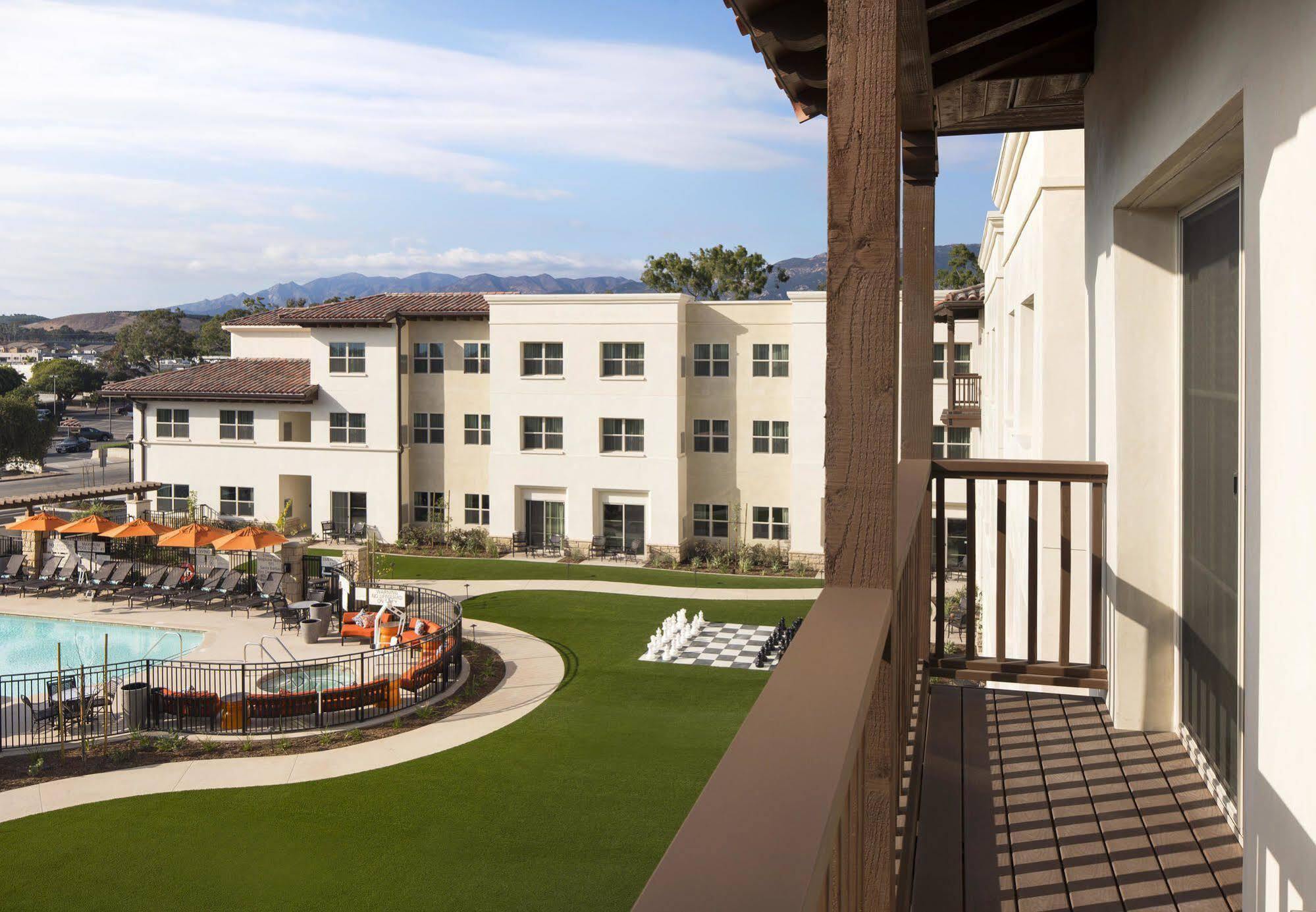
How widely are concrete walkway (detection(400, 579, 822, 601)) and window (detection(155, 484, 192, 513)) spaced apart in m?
11.7

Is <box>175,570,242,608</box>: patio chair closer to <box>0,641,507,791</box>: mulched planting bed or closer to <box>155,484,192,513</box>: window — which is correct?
<box>0,641,507,791</box>: mulched planting bed

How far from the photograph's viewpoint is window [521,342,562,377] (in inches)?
1209

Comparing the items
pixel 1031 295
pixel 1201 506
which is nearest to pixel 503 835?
pixel 1031 295

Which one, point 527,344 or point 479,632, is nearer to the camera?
point 479,632

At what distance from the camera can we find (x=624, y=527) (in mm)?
30703

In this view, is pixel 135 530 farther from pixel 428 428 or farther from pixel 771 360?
pixel 771 360

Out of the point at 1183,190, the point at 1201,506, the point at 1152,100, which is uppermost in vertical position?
the point at 1152,100

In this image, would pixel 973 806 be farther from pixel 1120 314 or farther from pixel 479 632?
pixel 479 632

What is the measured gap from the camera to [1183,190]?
14.8 ft

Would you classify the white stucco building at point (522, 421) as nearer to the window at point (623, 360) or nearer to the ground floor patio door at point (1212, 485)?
the window at point (623, 360)

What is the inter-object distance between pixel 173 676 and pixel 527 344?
1610cm

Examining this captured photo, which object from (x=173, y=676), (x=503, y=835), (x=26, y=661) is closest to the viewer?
(x=503, y=835)

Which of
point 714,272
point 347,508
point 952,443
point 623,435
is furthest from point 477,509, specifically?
point 714,272

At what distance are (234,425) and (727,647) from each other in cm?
2151
